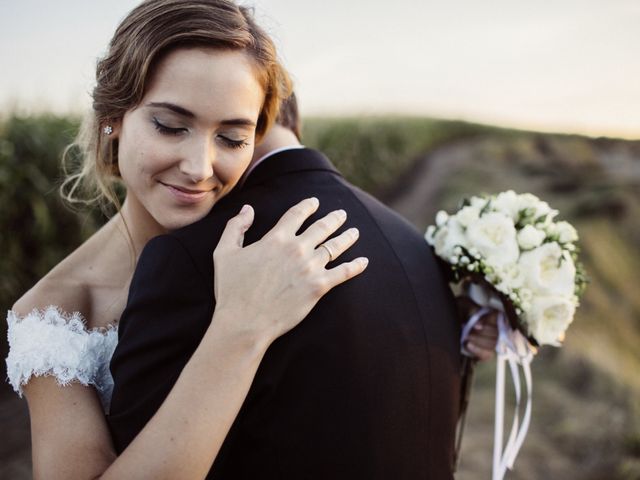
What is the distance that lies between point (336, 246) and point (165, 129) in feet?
2.10

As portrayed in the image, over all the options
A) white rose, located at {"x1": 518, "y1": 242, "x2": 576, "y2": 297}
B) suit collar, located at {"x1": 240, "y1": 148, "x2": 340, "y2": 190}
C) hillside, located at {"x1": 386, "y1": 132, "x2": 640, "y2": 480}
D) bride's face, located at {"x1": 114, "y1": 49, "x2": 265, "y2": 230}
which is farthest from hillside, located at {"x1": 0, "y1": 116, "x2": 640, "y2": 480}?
white rose, located at {"x1": 518, "y1": 242, "x2": 576, "y2": 297}

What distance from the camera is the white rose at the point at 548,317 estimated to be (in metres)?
2.12

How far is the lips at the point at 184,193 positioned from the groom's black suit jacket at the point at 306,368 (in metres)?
0.21

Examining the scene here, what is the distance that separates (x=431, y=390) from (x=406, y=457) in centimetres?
20

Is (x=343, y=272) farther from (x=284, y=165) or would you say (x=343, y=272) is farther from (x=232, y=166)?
(x=232, y=166)

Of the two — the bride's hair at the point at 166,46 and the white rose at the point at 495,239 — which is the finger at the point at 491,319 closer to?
the white rose at the point at 495,239

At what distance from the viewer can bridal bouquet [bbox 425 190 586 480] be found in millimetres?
2137

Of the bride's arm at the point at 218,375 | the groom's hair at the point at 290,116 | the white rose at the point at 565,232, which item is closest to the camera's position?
the bride's arm at the point at 218,375

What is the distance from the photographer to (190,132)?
5.84ft

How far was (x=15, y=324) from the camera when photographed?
6.45 ft

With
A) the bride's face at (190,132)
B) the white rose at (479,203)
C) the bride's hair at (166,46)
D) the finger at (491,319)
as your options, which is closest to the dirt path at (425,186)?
the white rose at (479,203)

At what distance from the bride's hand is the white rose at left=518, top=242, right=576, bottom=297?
2.73ft

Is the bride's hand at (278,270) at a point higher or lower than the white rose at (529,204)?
higher

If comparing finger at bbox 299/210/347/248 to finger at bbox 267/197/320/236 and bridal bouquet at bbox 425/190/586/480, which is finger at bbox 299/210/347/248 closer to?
finger at bbox 267/197/320/236
